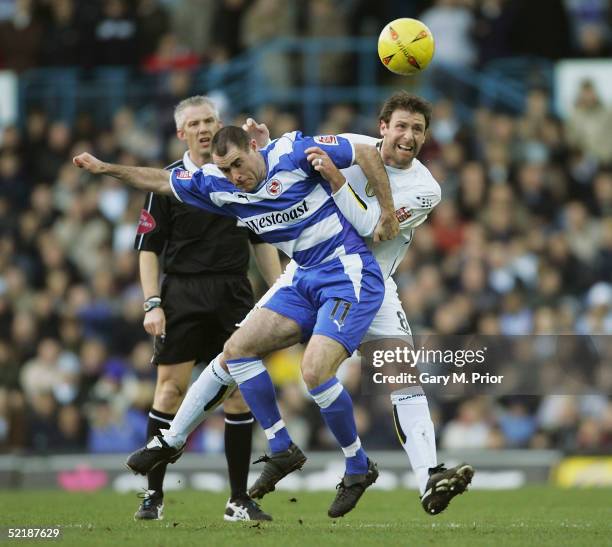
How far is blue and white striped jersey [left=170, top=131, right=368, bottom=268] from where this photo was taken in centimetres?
899

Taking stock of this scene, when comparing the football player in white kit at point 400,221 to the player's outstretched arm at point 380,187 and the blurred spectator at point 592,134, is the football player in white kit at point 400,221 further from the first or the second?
the blurred spectator at point 592,134

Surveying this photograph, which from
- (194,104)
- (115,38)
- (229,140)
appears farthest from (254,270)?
(229,140)

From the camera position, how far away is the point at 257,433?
1556cm

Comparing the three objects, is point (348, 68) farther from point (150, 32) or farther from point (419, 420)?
point (419, 420)

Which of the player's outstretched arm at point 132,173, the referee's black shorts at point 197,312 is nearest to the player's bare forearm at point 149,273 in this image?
the referee's black shorts at point 197,312

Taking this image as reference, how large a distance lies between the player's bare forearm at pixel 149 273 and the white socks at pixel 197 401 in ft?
2.96

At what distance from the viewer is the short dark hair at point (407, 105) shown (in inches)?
359

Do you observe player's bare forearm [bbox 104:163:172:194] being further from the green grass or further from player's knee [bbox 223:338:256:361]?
the green grass

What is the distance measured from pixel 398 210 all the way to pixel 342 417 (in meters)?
1.35

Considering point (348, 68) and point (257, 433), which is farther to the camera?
point (348, 68)

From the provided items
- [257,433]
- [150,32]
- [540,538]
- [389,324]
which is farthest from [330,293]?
[150,32]

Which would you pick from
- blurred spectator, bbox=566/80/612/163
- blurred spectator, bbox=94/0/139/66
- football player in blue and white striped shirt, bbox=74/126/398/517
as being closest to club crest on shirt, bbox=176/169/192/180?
football player in blue and white striped shirt, bbox=74/126/398/517

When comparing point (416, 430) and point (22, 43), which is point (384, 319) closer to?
point (416, 430)

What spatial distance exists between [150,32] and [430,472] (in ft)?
43.2
